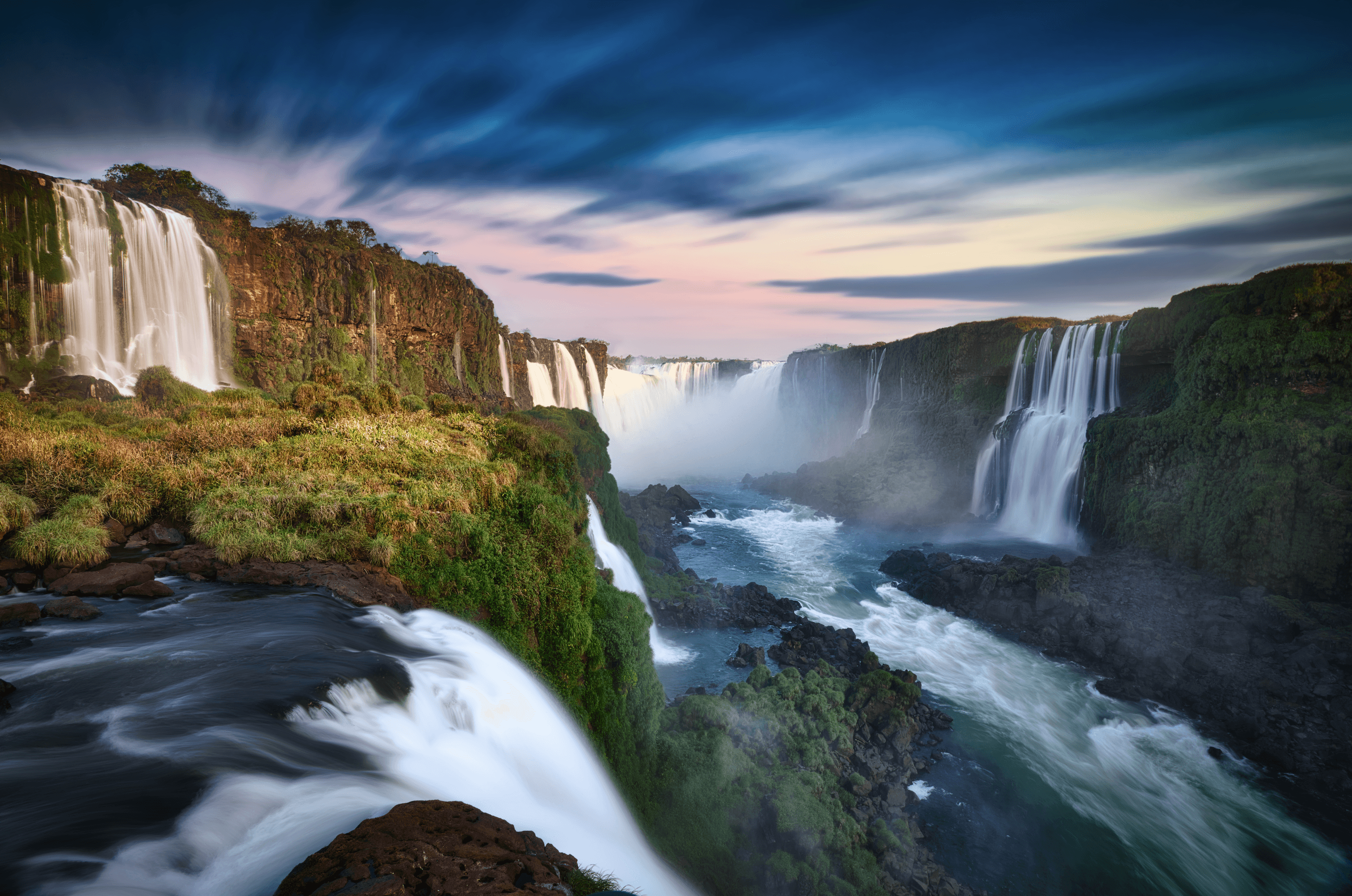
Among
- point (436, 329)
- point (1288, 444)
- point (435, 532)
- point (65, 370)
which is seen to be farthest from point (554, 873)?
point (436, 329)

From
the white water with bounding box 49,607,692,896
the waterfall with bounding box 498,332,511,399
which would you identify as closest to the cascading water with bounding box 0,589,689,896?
the white water with bounding box 49,607,692,896

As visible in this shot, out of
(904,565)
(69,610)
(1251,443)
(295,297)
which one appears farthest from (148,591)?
(1251,443)

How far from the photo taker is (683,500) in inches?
1398

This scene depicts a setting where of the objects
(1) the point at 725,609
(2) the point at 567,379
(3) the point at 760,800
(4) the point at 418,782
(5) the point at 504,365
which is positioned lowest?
(1) the point at 725,609

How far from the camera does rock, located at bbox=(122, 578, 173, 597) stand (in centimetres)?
566

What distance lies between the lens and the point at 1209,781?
1122 cm

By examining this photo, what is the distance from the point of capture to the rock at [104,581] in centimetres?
555

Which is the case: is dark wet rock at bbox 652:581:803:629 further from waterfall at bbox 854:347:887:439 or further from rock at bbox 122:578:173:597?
waterfall at bbox 854:347:887:439

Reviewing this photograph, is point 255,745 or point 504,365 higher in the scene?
point 504,365

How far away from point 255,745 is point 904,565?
23.9m

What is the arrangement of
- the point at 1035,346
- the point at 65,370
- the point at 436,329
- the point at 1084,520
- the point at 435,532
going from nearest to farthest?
the point at 435,532
the point at 65,370
the point at 1084,520
the point at 1035,346
the point at 436,329

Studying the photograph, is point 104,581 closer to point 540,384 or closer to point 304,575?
point 304,575

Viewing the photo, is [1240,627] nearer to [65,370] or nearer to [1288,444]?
[1288,444]

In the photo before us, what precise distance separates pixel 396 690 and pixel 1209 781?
51.6 ft
